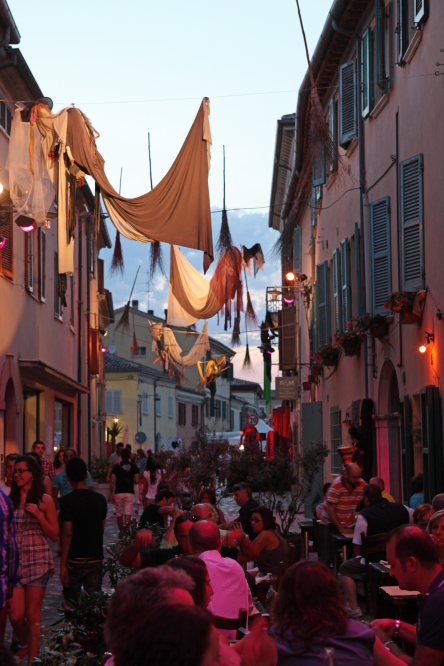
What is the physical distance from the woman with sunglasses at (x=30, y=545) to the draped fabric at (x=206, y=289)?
16.9 ft

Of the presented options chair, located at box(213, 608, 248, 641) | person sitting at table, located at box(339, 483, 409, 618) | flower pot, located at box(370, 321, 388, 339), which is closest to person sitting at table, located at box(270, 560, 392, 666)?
chair, located at box(213, 608, 248, 641)

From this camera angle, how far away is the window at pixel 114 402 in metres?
55.4

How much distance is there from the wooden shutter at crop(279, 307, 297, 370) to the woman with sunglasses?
2087cm

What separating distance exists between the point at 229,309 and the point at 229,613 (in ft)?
24.6

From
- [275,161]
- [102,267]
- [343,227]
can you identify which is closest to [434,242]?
[343,227]

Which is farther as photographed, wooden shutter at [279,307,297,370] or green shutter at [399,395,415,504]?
wooden shutter at [279,307,297,370]

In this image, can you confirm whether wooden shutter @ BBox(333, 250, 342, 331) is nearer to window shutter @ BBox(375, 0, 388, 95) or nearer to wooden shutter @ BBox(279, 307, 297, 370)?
window shutter @ BBox(375, 0, 388, 95)

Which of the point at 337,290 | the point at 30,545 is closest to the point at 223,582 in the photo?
the point at 30,545

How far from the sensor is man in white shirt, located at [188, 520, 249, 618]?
5293 mm

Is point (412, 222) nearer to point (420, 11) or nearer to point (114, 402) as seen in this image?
point (420, 11)

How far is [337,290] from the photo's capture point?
17.8 m

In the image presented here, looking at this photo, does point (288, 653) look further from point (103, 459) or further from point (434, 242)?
point (103, 459)

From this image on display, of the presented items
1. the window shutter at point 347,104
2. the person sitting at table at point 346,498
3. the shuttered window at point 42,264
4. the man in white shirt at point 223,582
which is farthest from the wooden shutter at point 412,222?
the shuttered window at point 42,264

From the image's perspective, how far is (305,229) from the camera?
25.9m
